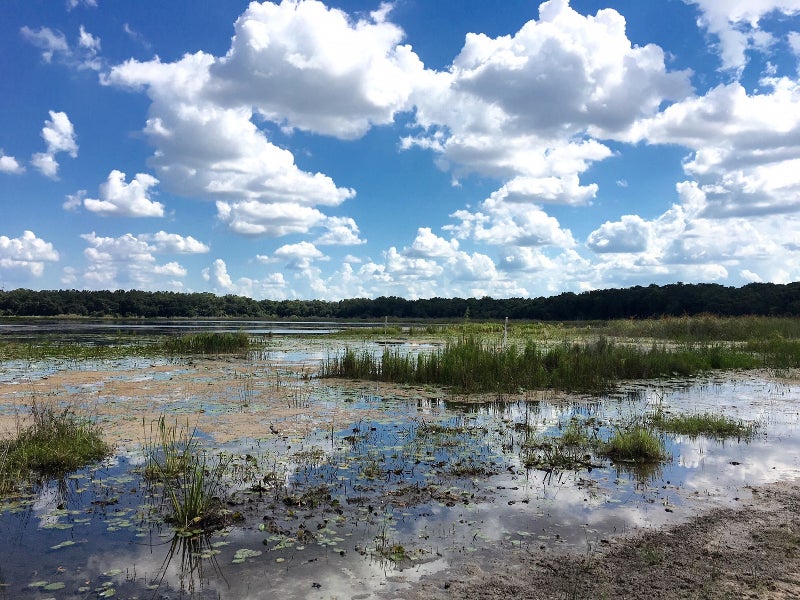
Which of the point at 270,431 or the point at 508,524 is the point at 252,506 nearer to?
the point at 508,524

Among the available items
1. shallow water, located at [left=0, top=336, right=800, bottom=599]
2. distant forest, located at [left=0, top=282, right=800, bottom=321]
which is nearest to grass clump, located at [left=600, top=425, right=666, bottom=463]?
shallow water, located at [left=0, top=336, right=800, bottom=599]

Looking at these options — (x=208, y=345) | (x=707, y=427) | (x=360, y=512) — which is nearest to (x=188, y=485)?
(x=360, y=512)

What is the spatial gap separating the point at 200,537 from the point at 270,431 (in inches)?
194

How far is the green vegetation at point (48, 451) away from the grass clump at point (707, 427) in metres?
10.5

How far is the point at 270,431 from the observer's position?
10875 mm

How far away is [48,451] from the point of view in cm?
841

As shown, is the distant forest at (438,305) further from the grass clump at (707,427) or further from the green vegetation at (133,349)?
the grass clump at (707,427)

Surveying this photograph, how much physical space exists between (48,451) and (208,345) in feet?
71.0

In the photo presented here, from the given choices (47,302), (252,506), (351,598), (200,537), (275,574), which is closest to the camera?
(351,598)

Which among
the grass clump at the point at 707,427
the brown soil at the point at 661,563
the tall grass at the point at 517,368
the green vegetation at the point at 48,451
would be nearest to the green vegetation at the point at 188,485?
the green vegetation at the point at 48,451

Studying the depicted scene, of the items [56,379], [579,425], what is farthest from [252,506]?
[56,379]

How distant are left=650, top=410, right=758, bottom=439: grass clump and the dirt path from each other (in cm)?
489

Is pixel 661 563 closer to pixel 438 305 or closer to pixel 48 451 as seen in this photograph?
pixel 48 451

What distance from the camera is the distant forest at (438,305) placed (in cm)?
6306
